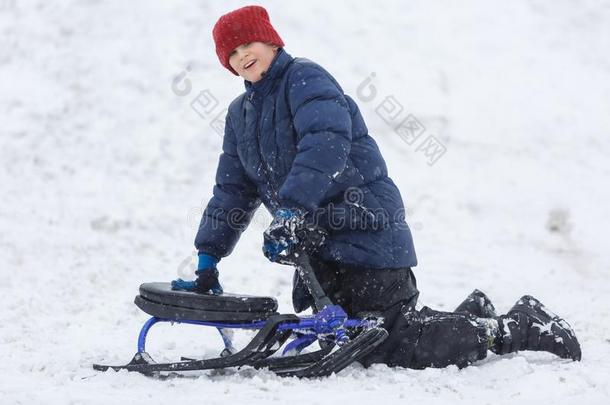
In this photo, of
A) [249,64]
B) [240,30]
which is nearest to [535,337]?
[249,64]

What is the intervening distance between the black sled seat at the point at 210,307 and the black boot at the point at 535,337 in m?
1.17

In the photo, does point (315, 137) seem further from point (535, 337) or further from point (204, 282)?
point (535, 337)

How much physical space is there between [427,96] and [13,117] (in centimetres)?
456

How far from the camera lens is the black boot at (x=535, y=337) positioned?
3689 mm

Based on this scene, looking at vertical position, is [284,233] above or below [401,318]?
above

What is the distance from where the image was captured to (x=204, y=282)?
3676mm

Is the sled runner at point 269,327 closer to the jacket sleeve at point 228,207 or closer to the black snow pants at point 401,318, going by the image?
the black snow pants at point 401,318

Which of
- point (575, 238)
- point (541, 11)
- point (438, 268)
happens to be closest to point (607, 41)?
point (541, 11)

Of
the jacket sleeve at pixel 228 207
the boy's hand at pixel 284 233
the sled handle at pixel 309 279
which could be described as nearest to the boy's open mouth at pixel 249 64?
the jacket sleeve at pixel 228 207

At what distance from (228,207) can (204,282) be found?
0.46m

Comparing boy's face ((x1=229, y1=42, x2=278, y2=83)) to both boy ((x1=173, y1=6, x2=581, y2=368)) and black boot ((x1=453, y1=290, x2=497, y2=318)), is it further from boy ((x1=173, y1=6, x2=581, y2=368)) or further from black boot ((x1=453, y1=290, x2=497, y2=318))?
black boot ((x1=453, y1=290, x2=497, y2=318))

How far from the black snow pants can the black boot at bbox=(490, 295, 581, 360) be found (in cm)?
14

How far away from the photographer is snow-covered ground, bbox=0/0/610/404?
3.32 metres

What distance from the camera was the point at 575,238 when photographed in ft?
22.6
